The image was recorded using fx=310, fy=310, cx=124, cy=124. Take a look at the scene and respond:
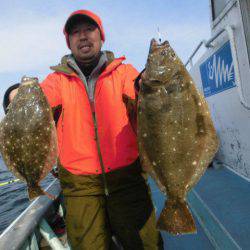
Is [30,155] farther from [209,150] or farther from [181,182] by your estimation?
[209,150]

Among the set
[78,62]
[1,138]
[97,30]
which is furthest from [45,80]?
[1,138]

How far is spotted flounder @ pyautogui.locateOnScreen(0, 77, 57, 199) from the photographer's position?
6.93ft

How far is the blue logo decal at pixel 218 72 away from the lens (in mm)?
4758

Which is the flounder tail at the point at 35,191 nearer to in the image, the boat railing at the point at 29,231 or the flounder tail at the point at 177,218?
the flounder tail at the point at 177,218

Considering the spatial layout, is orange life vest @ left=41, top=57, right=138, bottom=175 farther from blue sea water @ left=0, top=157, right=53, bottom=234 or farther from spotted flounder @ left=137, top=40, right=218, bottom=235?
blue sea water @ left=0, top=157, right=53, bottom=234

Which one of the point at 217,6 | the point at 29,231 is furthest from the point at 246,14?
the point at 29,231

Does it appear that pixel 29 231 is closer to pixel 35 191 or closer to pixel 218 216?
pixel 35 191

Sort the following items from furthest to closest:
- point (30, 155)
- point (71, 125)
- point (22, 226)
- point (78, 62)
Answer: point (22, 226), point (78, 62), point (71, 125), point (30, 155)

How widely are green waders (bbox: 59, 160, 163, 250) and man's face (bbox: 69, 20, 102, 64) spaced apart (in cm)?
112

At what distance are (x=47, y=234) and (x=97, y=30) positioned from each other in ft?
8.26

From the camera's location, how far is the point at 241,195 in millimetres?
4316

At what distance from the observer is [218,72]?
5340 mm

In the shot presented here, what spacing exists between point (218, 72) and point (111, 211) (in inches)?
137

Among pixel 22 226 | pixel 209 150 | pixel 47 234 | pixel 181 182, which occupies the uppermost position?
pixel 209 150
